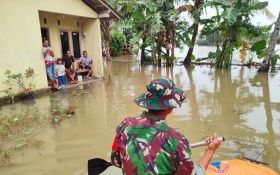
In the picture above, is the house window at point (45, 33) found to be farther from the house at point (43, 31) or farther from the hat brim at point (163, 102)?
the hat brim at point (163, 102)

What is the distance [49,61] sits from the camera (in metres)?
9.61

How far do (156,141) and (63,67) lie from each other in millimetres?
9269

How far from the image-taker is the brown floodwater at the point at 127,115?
4515 mm

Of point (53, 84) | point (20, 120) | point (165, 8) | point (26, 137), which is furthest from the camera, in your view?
point (165, 8)

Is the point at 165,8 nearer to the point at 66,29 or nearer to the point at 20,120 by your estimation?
the point at 66,29

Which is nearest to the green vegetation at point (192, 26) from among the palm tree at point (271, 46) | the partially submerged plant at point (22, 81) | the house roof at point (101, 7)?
the palm tree at point (271, 46)

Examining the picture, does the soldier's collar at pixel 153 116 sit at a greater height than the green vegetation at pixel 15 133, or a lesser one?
greater

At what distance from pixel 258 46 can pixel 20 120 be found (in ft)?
48.0

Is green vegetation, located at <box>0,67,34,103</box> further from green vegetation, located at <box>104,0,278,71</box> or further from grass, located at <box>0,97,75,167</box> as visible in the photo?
green vegetation, located at <box>104,0,278,71</box>

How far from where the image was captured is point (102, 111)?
24.4 feet

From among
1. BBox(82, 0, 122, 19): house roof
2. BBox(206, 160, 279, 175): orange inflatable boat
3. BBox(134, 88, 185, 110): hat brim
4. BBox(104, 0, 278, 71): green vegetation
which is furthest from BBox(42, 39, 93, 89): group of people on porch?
BBox(134, 88, 185, 110): hat brim

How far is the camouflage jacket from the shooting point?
1706mm

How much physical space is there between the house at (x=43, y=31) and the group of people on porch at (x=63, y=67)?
327mm

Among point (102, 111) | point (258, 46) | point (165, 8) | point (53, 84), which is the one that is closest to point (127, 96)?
point (102, 111)
